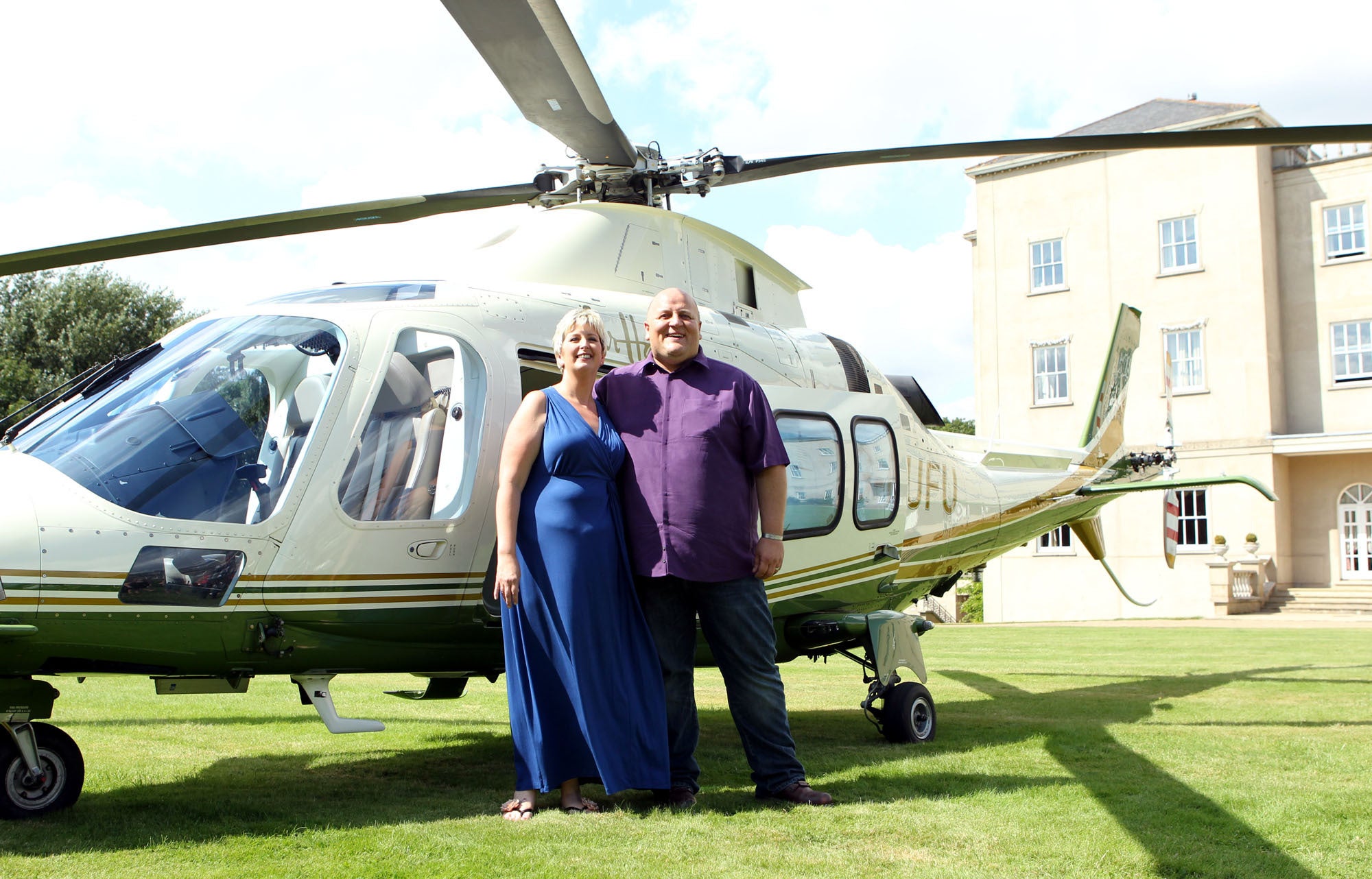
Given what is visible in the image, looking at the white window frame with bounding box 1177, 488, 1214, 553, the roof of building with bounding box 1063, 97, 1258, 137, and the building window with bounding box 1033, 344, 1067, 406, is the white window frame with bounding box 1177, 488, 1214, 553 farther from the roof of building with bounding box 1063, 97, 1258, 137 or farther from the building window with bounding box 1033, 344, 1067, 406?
the roof of building with bounding box 1063, 97, 1258, 137

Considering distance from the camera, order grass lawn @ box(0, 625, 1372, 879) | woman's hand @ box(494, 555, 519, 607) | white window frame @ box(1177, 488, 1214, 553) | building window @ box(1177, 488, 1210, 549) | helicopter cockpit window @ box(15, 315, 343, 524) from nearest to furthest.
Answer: grass lawn @ box(0, 625, 1372, 879) < helicopter cockpit window @ box(15, 315, 343, 524) < woman's hand @ box(494, 555, 519, 607) < white window frame @ box(1177, 488, 1214, 553) < building window @ box(1177, 488, 1210, 549)

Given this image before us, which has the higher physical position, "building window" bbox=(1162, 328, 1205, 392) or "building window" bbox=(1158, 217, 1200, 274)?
"building window" bbox=(1158, 217, 1200, 274)

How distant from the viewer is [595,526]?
4.56 meters

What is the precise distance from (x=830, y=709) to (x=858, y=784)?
3.26 metres

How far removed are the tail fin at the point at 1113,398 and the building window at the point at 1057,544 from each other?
64.4 feet

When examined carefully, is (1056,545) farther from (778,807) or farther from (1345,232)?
(778,807)

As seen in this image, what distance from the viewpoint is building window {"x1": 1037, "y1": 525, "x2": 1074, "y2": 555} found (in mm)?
30359

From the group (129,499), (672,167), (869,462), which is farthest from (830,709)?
(129,499)

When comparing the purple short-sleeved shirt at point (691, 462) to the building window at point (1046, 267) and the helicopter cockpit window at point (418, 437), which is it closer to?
the helicopter cockpit window at point (418, 437)

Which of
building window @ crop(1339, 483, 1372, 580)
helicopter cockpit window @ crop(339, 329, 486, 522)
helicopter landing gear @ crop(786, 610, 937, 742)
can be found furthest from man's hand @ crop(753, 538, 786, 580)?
building window @ crop(1339, 483, 1372, 580)

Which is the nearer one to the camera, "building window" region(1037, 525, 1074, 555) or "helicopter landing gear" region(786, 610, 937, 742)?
"helicopter landing gear" region(786, 610, 937, 742)

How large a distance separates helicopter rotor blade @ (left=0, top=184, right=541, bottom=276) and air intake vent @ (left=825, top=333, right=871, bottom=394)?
281 cm

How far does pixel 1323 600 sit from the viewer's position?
26125mm

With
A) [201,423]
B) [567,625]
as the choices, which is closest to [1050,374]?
[567,625]
